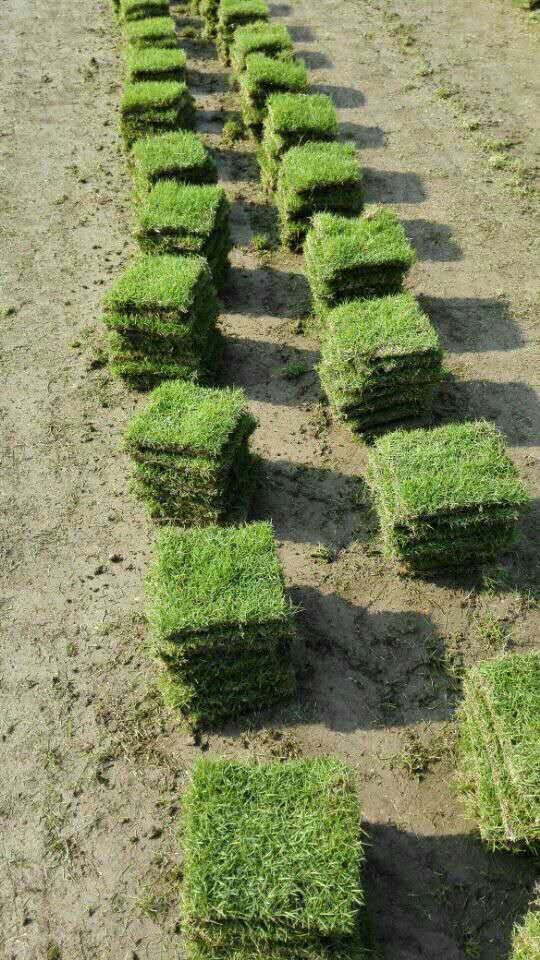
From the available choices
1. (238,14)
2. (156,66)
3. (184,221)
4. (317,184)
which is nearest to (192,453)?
(184,221)

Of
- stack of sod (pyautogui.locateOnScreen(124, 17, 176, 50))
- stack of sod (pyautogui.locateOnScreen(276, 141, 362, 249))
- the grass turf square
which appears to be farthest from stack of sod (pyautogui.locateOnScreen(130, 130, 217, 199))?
the grass turf square

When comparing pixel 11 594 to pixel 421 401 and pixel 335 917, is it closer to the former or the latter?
pixel 335 917

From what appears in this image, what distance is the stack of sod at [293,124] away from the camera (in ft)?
53.7

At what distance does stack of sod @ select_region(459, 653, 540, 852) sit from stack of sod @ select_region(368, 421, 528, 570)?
6.78 feet

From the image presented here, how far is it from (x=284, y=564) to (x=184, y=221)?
7.12m

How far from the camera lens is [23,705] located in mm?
9141

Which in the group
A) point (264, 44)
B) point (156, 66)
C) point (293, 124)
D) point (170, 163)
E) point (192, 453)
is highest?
point (264, 44)

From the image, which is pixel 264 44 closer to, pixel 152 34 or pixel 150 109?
pixel 152 34

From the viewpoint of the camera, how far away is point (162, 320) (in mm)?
12172

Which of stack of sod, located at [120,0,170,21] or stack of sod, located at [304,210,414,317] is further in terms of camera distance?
stack of sod, located at [120,0,170,21]

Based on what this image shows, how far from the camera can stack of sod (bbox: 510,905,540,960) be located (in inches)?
254

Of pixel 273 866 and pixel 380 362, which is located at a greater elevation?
pixel 380 362

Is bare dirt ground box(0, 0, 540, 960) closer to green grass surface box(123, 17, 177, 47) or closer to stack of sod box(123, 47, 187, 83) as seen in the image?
stack of sod box(123, 47, 187, 83)

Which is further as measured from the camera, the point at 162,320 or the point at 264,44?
the point at 264,44
